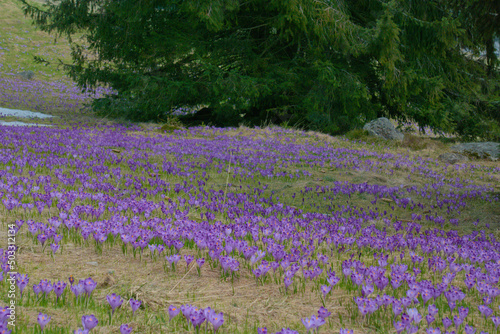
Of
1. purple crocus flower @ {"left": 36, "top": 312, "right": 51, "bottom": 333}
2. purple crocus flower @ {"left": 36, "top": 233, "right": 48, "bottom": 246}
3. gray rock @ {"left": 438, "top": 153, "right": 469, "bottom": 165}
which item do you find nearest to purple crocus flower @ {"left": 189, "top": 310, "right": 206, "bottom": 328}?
purple crocus flower @ {"left": 36, "top": 312, "right": 51, "bottom": 333}

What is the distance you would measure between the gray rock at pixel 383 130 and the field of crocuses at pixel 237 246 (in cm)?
583

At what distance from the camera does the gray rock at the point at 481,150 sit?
47.6 feet

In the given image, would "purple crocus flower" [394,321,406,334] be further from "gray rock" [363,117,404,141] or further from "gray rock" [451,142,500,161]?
"gray rock" [363,117,404,141]

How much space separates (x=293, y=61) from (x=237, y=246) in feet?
47.1

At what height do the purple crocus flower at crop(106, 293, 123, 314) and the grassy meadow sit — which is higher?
the purple crocus flower at crop(106, 293, 123, 314)

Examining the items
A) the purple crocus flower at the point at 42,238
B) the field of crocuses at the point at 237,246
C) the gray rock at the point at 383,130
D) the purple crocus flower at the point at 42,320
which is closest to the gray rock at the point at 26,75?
the field of crocuses at the point at 237,246

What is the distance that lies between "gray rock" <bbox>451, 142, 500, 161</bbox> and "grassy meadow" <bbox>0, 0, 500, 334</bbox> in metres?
2.44

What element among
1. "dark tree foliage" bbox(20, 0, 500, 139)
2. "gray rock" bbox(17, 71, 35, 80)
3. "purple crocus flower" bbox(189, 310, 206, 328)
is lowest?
"gray rock" bbox(17, 71, 35, 80)

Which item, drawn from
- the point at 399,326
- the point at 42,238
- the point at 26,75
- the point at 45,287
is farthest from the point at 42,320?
the point at 26,75

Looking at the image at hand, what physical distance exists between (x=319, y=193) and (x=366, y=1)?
42.6 feet

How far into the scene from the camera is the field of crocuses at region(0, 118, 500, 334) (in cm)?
271

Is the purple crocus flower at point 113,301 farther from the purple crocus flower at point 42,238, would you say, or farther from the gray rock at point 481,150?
the gray rock at point 481,150

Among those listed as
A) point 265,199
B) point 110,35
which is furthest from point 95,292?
point 110,35

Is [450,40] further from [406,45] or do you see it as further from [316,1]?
[316,1]
